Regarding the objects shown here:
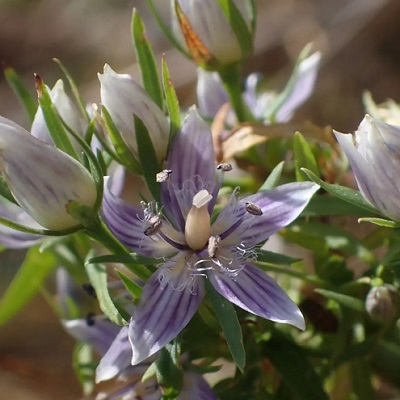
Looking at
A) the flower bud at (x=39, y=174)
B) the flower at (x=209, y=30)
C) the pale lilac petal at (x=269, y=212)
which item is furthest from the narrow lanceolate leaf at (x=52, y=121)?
the flower at (x=209, y=30)

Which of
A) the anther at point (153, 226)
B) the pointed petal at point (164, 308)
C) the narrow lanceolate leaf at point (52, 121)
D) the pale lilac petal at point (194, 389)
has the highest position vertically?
the narrow lanceolate leaf at point (52, 121)

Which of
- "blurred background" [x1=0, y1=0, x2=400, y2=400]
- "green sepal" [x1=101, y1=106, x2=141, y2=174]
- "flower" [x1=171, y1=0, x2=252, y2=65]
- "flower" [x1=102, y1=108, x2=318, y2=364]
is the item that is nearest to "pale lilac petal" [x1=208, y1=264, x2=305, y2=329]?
"flower" [x1=102, y1=108, x2=318, y2=364]

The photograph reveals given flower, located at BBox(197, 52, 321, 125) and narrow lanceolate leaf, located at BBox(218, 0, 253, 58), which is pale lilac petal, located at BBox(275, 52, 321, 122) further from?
narrow lanceolate leaf, located at BBox(218, 0, 253, 58)

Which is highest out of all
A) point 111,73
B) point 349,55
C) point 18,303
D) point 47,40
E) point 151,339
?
point 111,73

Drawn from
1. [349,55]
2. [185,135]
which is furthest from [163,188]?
[349,55]

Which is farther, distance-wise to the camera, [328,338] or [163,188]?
[328,338]

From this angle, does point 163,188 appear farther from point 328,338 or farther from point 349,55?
point 349,55

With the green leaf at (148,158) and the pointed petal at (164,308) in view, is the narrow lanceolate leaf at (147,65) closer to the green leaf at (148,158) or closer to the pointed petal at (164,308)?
the green leaf at (148,158)
